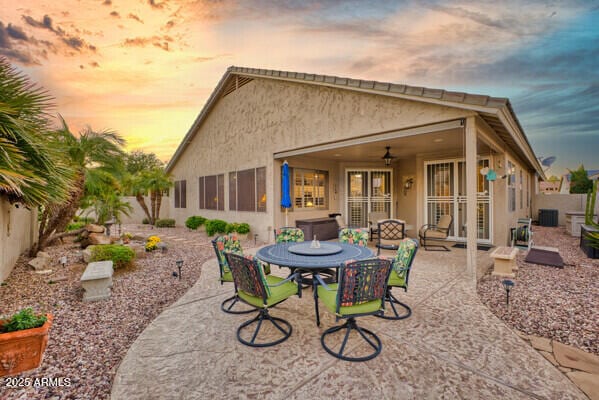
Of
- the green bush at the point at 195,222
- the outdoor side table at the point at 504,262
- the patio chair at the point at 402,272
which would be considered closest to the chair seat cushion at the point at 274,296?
the patio chair at the point at 402,272

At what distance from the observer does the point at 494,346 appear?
2.62 meters

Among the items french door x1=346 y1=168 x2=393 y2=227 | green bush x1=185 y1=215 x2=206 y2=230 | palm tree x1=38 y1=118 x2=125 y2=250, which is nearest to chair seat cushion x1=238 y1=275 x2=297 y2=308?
palm tree x1=38 y1=118 x2=125 y2=250

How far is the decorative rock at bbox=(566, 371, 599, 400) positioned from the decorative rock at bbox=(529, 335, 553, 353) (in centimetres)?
37

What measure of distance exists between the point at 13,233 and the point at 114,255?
5.93 ft

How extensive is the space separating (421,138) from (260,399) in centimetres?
658

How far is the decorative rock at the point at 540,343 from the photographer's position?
260 cm

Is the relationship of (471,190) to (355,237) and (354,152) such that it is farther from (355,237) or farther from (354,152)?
(354,152)

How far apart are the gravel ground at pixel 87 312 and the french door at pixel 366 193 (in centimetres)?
629

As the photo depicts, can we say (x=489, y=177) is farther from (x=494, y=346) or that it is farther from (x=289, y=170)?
(x=289, y=170)

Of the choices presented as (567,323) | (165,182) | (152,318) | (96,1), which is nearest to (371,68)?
(96,1)

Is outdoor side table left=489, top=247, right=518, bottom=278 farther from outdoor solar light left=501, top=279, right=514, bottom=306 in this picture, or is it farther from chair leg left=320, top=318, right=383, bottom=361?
chair leg left=320, top=318, right=383, bottom=361

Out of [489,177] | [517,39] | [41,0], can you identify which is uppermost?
[517,39]

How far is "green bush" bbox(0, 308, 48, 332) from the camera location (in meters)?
2.31

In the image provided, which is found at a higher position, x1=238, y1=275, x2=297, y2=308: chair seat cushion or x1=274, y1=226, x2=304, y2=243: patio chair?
x1=274, y1=226, x2=304, y2=243: patio chair
